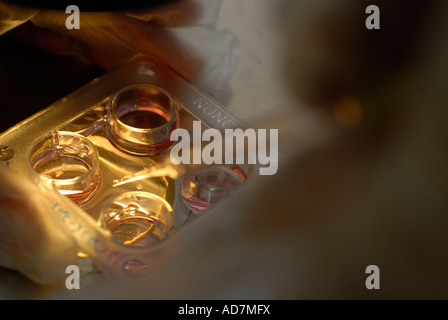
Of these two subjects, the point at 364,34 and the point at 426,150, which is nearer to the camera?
the point at 426,150

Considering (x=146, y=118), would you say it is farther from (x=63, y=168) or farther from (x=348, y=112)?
(x=348, y=112)

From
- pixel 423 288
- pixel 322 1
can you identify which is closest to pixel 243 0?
pixel 322 1

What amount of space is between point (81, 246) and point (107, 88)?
9.2 inches

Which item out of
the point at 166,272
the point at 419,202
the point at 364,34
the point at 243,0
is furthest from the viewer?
the point at 243,0

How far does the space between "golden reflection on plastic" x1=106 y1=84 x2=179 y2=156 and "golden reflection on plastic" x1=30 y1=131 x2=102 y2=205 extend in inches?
1.6

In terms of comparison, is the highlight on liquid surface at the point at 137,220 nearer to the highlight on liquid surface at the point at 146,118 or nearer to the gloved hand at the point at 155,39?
the highlight on liquid surface at the point at 146,118

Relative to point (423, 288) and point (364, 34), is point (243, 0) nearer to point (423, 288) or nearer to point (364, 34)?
point (364, 34)

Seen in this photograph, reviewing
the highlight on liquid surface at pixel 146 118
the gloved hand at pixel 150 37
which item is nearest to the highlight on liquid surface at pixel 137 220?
the highlight on liquid surface at pixel 146 118

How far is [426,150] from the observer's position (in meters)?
0.71

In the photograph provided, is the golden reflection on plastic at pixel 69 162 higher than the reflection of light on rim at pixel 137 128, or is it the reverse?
the reflection of light on rim at pixel 137 128

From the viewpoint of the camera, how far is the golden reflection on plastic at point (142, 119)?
0.70 meters

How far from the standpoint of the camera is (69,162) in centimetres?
69

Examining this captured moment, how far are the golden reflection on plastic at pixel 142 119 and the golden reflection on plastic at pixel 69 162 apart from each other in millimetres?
40

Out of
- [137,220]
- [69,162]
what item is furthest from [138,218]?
[69,162]
